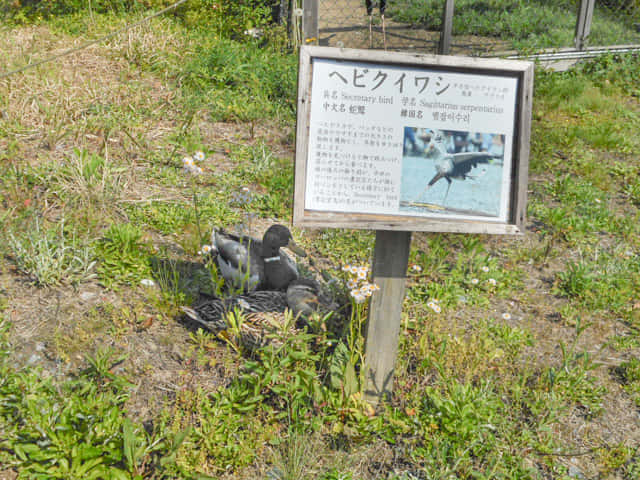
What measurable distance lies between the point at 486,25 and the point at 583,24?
146 centimetres

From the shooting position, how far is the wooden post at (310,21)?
6.33 m

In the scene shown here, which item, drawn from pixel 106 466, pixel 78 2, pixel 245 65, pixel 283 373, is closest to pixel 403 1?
pixel 245 65

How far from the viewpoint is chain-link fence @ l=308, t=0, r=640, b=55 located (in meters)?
7.65

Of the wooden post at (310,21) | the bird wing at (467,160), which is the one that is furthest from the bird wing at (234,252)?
the wooden post at (310,21)

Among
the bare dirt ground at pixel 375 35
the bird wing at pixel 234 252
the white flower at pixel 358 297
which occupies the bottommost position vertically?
the white flower at pixel 358 297

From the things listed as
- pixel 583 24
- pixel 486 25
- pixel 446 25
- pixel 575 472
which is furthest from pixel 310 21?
pixel 575 472

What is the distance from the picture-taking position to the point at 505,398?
9.53ft

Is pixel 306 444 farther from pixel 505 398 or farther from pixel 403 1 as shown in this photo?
pixel 403 1

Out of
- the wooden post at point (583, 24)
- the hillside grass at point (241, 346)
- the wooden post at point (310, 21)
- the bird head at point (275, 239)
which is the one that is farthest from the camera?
the wooden post at point (583, 24)

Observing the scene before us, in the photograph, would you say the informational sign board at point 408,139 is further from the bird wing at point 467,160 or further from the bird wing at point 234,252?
the bird wing at point 234,252

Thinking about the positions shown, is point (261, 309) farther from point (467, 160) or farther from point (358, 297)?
point (467, 160)

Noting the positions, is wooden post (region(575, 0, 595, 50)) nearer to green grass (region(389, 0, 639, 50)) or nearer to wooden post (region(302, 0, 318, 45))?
green grass (region(389, 0, 639, 50))

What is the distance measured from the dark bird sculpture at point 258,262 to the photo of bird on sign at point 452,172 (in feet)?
3.55

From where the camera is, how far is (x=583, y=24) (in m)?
7.52
